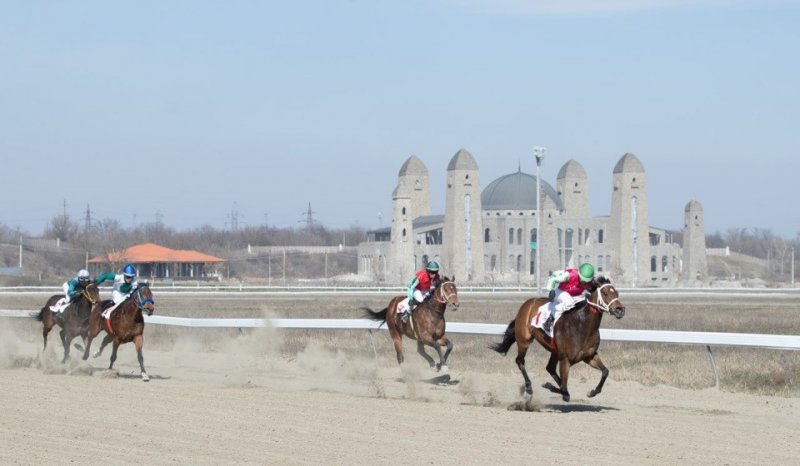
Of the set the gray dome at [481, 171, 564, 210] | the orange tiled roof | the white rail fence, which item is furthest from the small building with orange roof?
the white rail fence

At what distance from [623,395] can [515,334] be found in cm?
177

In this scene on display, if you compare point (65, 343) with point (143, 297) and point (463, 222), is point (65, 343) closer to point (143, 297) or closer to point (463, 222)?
point (143, 297)

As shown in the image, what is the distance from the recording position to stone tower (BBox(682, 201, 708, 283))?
4144 inches

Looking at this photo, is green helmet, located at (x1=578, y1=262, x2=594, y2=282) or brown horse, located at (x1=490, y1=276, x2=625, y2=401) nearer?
brown horse, located at (x1=490, y1=276, x2=625, y2=401)

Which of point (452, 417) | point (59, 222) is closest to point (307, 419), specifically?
point (452, 417)

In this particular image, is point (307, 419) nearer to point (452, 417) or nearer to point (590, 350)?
point (452, 417)

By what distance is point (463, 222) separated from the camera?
95.2 meters

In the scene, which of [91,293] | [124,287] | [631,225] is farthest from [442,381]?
[631,225]

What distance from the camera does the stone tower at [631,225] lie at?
99.4 metres

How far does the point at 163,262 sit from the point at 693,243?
45.5m

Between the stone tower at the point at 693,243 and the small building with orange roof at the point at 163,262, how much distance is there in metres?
40.8

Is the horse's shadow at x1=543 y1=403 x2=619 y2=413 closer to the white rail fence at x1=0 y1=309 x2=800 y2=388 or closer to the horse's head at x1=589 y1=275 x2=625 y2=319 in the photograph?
the horse's head at x1=589 y1=275 x2=625 y2=319

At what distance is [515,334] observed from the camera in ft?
52.6

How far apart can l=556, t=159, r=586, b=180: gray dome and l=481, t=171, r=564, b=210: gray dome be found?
177cm
